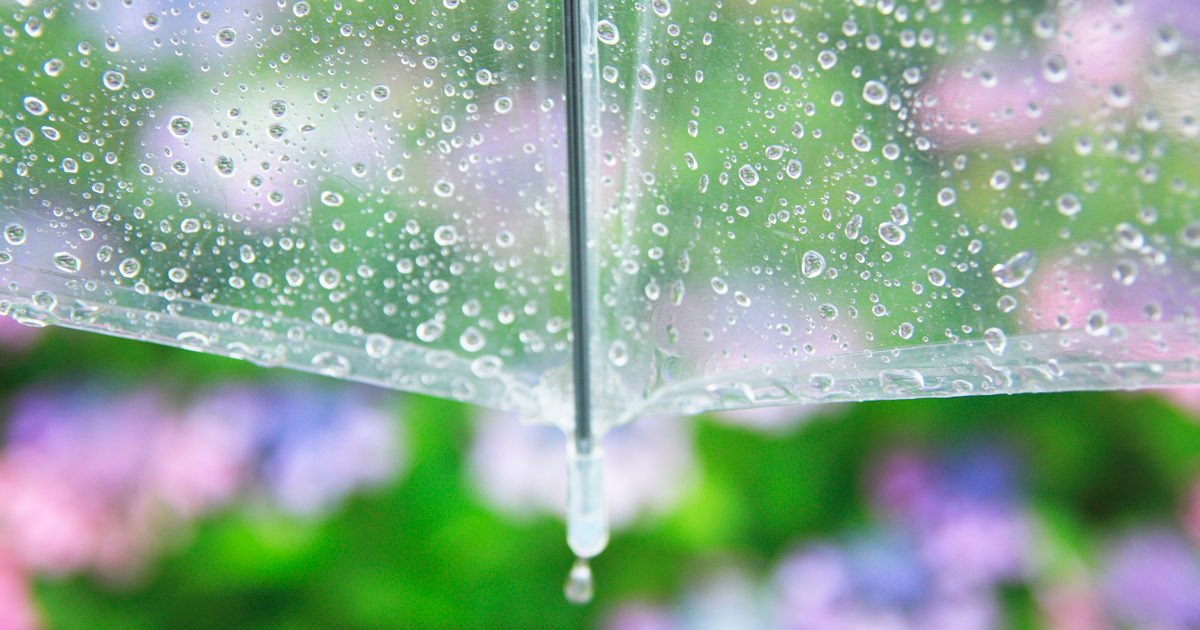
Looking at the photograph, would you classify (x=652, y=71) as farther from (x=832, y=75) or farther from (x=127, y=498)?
(x=127, y=498)

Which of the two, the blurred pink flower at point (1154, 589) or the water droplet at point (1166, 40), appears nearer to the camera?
the water droplet at point (1166, 40)

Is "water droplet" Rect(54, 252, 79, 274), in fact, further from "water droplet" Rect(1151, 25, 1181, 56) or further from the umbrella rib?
"water droplet" Rect(1151, 25, 1181, 56)

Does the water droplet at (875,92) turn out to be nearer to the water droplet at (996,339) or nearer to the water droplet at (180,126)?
the water droplet at (996,339)

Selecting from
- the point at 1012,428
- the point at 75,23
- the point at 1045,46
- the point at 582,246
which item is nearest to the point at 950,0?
the point at 1045,46

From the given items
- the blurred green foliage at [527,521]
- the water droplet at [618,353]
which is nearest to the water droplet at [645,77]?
the water droplet at [618,353]

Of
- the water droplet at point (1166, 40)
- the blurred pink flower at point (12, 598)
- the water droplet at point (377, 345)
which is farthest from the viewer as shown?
the blurred pink flower at point (12, 598)

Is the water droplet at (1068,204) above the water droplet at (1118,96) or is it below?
below

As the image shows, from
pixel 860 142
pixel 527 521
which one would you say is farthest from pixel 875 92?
pixel 527 521
